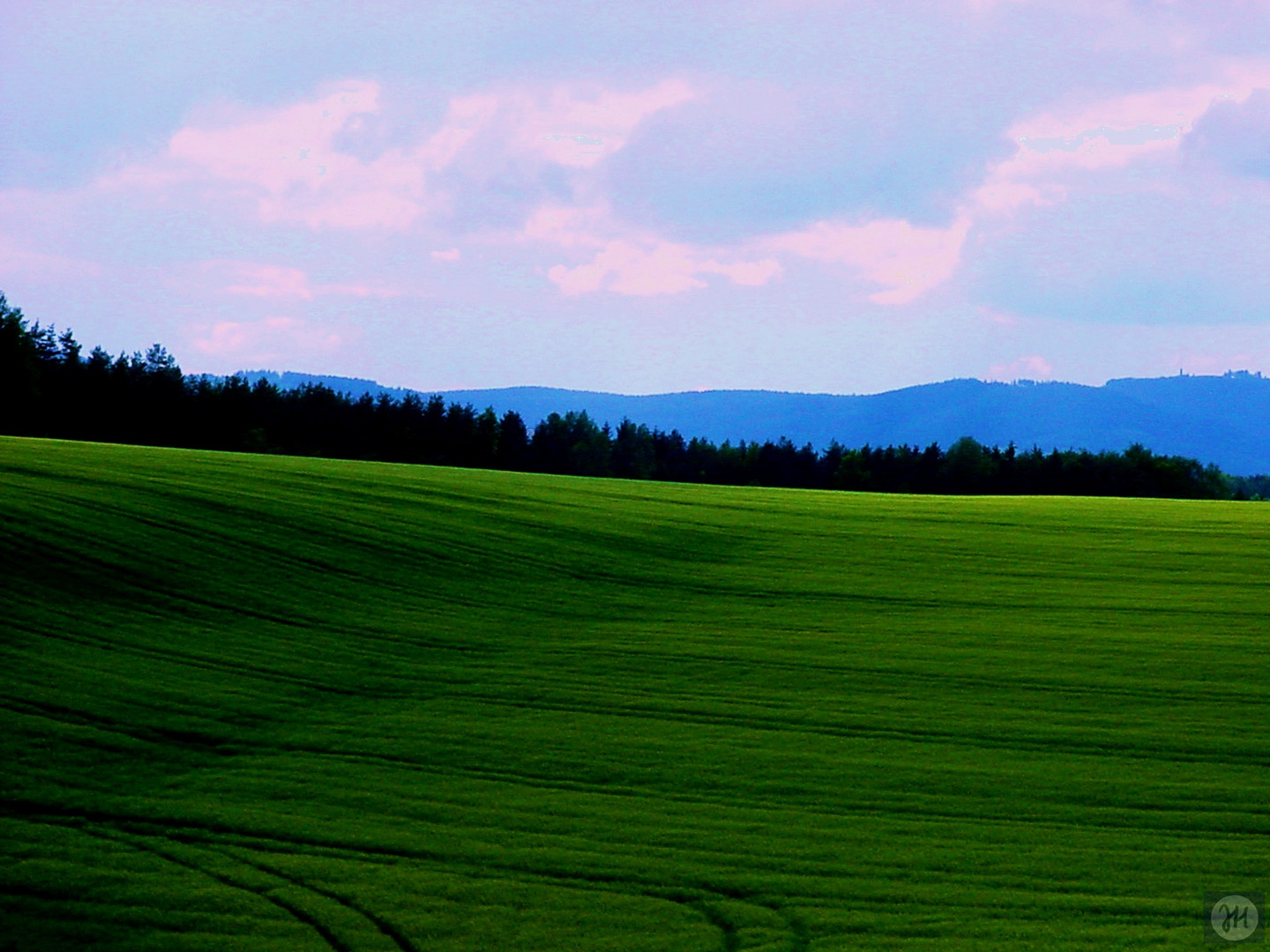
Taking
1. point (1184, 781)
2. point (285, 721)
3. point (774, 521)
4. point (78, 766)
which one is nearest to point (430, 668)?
point (285, 721)

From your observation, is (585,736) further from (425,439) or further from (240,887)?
(425,439)

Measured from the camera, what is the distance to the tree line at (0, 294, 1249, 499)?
6762cm

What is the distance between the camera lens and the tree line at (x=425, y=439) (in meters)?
67.6

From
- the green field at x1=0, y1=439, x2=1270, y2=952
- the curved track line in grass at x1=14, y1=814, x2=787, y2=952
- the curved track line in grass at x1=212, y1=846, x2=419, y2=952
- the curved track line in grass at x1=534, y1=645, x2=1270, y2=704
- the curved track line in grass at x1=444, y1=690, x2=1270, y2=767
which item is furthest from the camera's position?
the curved track line in grass at x1=534, y1=645, x2=1270, y2=704

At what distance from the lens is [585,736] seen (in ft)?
45.0

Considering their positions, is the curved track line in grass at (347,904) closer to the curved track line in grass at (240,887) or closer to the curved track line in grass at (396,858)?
the curved track line in grass at (396,858)

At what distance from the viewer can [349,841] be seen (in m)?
10.7

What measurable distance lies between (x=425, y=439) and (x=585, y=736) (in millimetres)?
66961

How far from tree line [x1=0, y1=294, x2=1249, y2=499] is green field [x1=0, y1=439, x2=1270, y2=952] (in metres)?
45.3

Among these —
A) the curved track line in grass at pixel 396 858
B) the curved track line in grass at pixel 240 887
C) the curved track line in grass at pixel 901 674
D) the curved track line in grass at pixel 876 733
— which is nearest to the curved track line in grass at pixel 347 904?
the curved track line in grass at pixel 396 858

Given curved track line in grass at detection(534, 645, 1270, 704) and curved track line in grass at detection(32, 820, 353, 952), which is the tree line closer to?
curved track line in grass at detection(534, 645, 1270, 704)

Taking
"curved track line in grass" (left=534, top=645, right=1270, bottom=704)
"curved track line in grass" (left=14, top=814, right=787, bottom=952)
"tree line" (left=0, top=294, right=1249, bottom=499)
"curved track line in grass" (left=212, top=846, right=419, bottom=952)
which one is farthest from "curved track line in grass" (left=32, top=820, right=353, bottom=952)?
"tree line" (left=0, top=294, right=1249, bottom=499)

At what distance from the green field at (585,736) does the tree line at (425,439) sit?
45275mm

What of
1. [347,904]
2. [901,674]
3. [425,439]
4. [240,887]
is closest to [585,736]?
[347,904]
